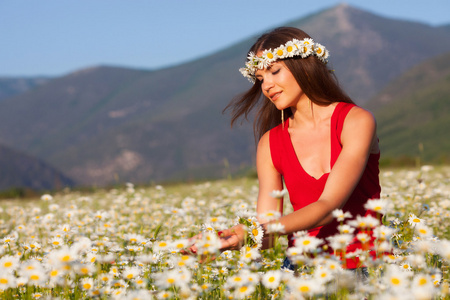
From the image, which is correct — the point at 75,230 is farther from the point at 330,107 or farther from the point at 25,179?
the point at 25,179

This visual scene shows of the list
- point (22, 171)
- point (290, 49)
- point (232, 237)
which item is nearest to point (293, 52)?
point (290, 49)

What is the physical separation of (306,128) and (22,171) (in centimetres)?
17308

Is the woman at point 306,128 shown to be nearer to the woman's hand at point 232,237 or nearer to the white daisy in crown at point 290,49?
the white daisy in crown at point 290,49

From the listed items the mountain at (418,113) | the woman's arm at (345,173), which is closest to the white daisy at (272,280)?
the woman's arm at (345,173)

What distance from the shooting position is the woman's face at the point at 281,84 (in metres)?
4.32

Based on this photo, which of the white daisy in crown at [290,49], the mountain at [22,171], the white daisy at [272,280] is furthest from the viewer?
the mountain at [22,171]

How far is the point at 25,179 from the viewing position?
16225cm

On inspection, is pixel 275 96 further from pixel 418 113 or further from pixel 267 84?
pixel 418 113

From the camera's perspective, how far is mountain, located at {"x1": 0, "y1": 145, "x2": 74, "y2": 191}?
157 metres

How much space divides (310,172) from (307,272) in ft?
4.07

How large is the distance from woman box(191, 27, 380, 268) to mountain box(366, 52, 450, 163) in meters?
104

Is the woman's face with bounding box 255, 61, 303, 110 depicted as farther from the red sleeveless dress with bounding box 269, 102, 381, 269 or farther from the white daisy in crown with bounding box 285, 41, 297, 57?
the red sleeveless dress with bounding box 269, 102, 381, 269

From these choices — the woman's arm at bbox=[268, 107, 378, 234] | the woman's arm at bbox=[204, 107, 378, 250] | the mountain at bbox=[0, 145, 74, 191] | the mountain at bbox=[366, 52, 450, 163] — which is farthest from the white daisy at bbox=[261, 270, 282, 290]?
the mountain at bbox=[0, 145, 74, 191]

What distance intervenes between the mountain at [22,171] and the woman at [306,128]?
162 metres
